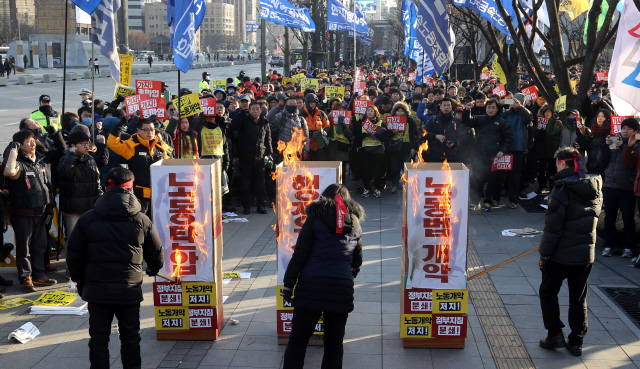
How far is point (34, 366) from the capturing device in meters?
5.39

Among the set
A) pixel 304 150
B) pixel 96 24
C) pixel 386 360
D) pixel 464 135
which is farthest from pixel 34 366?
pixel 464 135

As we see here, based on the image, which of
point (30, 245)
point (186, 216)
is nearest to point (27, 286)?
point (30, 245)

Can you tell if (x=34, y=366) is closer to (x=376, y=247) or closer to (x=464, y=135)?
(x=376, y=247)

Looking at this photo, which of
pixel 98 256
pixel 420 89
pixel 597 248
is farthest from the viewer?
pixel 420 89

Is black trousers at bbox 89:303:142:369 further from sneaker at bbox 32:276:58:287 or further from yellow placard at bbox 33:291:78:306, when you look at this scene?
sneaker at bbox 32:276:58:287

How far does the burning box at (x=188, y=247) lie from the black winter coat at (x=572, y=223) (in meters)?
3.00

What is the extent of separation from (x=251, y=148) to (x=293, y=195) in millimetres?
5653

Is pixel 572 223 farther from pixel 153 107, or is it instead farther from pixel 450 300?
pixel 153 107

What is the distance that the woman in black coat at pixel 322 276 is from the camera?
462 centimetres

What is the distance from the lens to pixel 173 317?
19.4 feet

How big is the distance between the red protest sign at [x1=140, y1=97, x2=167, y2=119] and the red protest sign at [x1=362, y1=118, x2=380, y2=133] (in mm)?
4148

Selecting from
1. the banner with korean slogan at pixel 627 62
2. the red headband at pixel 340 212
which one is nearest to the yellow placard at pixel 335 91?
the banner with korean slogan at pixel 627 62

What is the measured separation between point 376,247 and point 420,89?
9396 millimetres

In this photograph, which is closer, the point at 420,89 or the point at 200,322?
the point at 200,322
